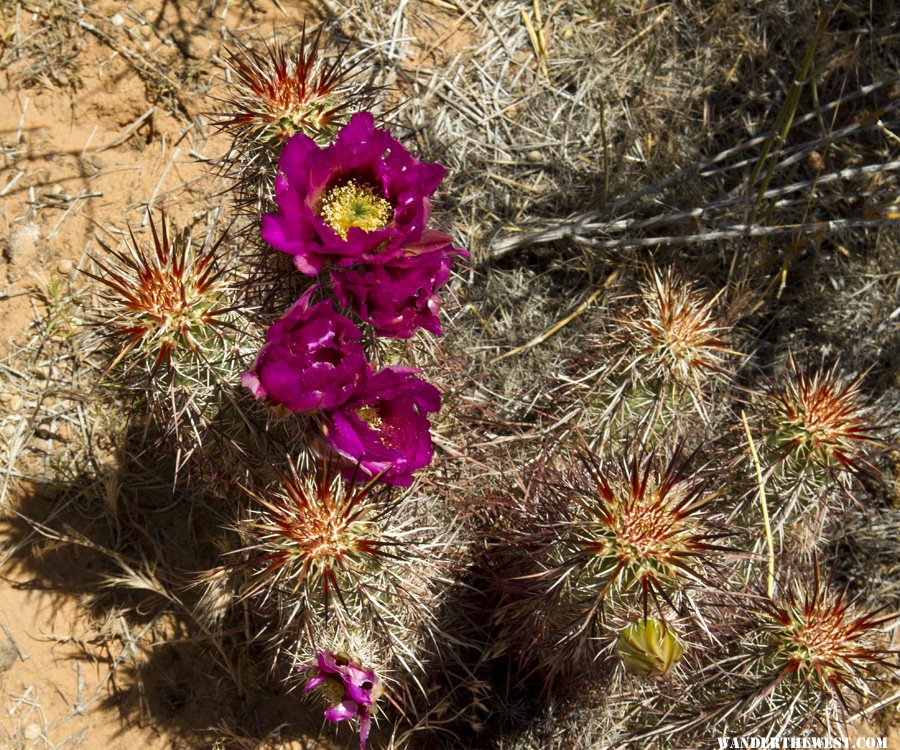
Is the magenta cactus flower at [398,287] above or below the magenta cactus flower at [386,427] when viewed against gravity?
above

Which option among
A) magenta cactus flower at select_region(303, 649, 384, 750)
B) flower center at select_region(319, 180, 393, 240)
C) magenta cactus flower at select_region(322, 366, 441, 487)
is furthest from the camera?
magenta cactus flower at select_region(303, 649, 384, 750)

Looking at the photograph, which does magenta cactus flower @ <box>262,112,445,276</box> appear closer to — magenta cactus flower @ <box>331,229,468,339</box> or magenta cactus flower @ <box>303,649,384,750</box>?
magenta cactus flower @ <box>331,229,468,339</box>

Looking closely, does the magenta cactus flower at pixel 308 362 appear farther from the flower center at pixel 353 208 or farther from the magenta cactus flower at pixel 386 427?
the flower center at pixel 353 208

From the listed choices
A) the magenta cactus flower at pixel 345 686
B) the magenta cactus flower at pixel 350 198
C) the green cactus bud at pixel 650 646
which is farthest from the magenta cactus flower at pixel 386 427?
the green cactus bud at pixel 650 646

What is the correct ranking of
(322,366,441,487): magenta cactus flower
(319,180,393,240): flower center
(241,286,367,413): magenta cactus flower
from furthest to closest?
(319,180,393,240): flower center → (322,366,441,487): magenta cactus flower → (241,286,367,413): magenta cactus flower

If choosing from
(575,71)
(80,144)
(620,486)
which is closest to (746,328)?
(575,71)

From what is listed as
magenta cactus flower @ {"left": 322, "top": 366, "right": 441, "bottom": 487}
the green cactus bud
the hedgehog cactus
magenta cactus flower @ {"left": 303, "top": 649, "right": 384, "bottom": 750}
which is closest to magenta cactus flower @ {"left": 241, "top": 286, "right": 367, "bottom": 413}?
magenta cactus flower @ {"left": 322, "top": 366, "right": 441, "bottom": 487}
